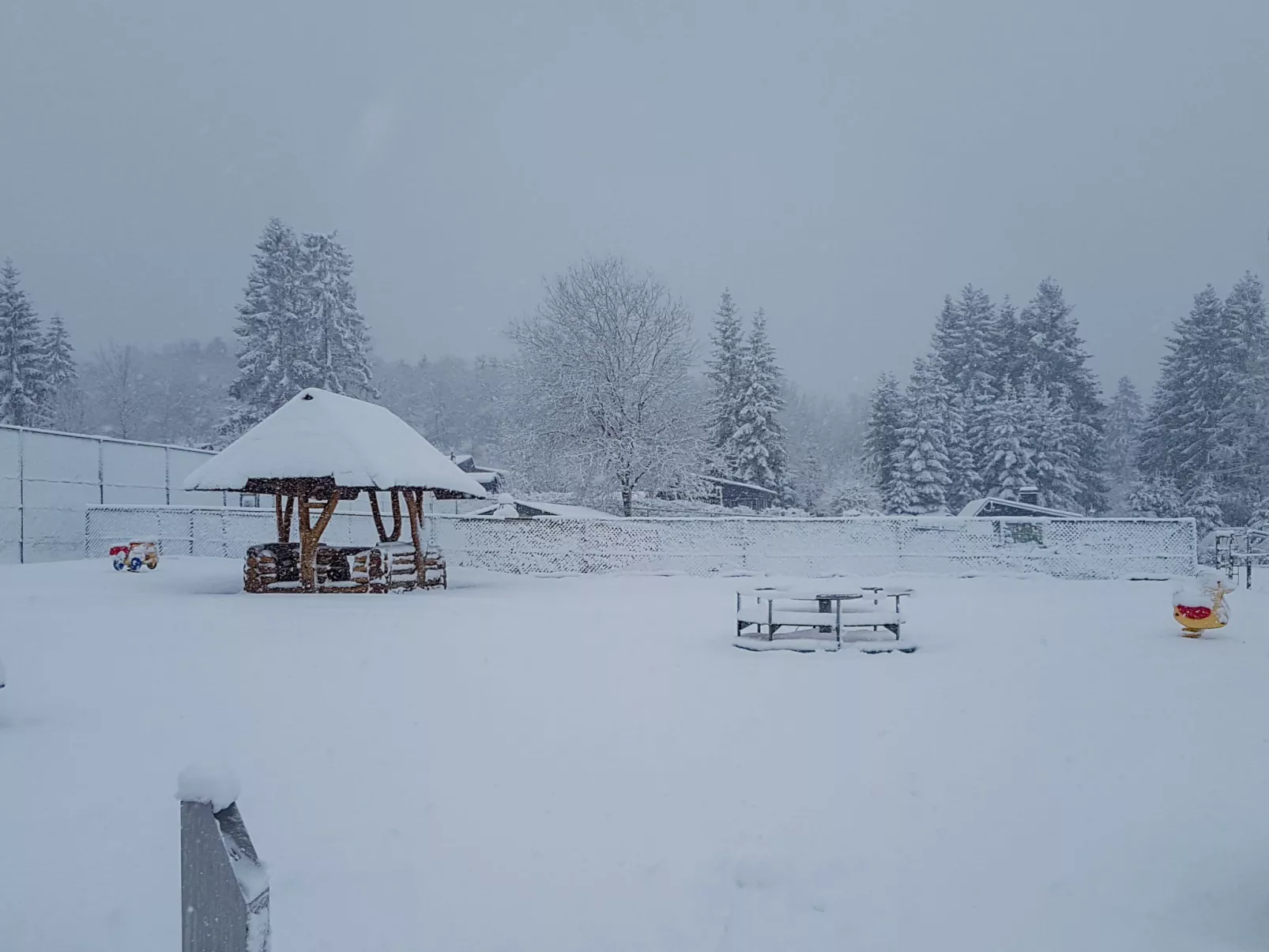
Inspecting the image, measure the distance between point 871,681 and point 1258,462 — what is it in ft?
121

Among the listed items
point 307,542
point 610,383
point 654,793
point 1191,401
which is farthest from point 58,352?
point 1191,401

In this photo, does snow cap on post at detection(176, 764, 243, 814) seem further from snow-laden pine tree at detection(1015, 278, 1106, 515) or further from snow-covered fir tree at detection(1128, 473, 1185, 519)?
snow-laden pine tree at detection(1015, 278, 1106, 515)

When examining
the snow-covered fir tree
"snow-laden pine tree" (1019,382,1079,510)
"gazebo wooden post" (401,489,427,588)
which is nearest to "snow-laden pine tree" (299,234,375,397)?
"gazebo wooden post" (401,489,427,588)

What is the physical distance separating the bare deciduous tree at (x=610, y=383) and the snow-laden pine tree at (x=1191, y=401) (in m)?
24.0

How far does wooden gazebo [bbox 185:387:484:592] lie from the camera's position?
1714cm

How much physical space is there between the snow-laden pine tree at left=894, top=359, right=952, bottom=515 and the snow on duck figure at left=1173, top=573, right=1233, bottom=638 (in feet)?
92.3

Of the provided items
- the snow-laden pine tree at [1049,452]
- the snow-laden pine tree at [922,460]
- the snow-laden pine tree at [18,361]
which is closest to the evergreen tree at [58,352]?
the snow-laden pine tree at [18,361]

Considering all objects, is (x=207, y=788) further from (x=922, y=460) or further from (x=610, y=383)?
(x=922, y=460)

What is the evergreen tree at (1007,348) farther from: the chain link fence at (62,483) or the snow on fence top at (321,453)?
the chain link fence at (62,483)

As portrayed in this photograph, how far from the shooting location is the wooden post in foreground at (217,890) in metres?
2.06

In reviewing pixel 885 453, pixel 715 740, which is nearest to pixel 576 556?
pixel 715 740

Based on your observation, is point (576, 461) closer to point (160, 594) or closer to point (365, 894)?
point (160, 594)

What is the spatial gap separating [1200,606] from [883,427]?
33395 millimetres

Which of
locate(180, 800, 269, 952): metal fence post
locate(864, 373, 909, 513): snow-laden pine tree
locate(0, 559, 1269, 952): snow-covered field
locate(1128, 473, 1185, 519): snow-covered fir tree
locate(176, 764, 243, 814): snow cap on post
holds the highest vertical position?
locate(864, 373, 909, 513): snow-laden pine tree
